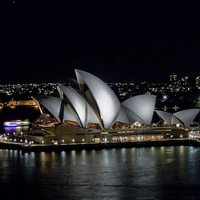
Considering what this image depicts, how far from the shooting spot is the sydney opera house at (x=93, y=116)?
104ft

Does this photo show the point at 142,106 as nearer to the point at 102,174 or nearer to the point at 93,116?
the point at 93,116

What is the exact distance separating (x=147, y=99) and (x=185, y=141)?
4225 millimetres

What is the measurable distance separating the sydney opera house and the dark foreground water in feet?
7.47

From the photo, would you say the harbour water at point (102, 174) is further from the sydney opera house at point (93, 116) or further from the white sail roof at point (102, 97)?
the white sail roof at point (102, 97)

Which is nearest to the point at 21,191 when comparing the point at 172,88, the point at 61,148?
the point at 61,148

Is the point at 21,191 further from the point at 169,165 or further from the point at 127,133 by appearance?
the point at 127,133

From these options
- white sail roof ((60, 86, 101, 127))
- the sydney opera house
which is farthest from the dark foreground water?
white sail roof ((60, 86, 101, 127))

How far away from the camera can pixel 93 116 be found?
106 feet

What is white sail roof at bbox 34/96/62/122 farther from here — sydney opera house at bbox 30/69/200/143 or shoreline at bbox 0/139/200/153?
shoreline at bbox 0/139/200/153

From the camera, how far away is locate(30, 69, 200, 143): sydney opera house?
3178cm

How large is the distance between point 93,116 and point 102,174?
31.7 ft

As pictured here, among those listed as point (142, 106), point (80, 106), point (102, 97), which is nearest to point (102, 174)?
point (80, 106)

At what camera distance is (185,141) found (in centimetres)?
3347

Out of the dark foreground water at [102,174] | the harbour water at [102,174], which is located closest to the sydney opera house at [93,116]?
the harbour water at [102,174]
